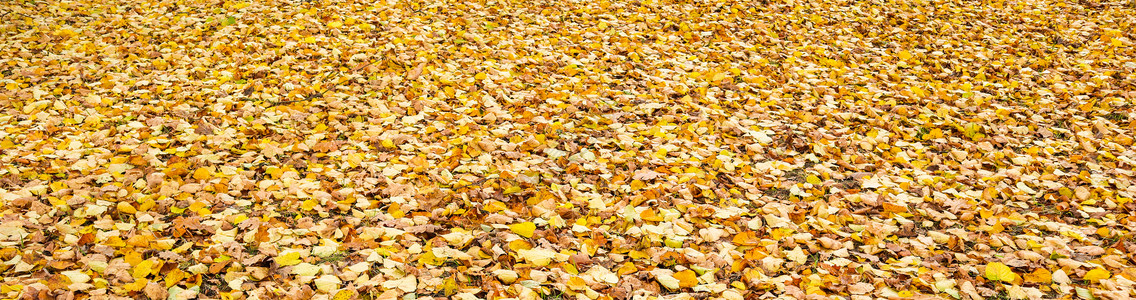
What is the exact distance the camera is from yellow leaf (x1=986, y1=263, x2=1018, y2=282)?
2998 millimetres

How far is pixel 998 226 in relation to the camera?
3.47 m

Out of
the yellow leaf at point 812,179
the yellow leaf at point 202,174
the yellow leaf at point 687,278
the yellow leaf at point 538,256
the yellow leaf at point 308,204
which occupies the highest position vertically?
the yellow leaf at point 687,278

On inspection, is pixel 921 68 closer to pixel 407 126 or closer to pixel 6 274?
pixel 407 126

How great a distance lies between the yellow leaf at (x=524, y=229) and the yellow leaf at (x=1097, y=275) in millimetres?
2307

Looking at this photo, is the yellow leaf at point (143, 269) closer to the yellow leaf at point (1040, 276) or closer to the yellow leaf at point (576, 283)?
the yellow leaf at point (576, 283)

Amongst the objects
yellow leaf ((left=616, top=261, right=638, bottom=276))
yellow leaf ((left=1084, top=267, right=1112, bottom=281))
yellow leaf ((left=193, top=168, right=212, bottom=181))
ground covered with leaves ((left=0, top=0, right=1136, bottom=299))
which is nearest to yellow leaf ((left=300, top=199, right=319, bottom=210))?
ground covered with leaves ((left=0, top=0, right=1136, bottom=299))

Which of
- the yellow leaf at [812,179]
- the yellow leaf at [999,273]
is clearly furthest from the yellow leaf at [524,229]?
the yellow leaf at [999,273]

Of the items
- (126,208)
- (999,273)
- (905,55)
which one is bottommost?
(905,55)

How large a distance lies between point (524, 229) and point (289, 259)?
1.00m

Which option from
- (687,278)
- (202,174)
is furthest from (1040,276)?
(202,174)

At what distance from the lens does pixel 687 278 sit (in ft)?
9.81

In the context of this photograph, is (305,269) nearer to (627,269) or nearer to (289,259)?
(289,259)

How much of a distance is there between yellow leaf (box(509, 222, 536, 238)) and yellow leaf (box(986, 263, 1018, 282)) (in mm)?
1926

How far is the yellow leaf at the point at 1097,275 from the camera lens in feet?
9.75
